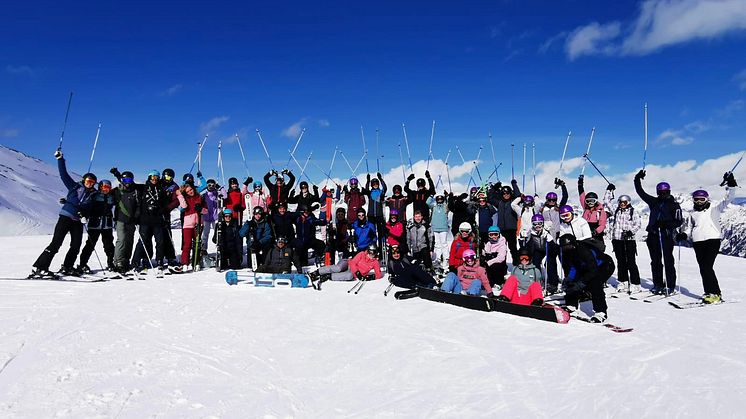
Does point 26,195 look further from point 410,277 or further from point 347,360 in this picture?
point 347,360

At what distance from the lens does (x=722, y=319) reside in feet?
21.5

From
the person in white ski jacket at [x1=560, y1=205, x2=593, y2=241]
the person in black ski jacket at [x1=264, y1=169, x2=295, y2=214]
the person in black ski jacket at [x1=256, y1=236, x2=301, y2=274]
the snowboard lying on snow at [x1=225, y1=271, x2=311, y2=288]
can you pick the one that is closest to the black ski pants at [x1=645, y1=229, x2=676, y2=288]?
the person in white ski jacket at [x1=560, y1=205, x2=593, y2=241]

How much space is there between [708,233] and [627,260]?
1.66 metres

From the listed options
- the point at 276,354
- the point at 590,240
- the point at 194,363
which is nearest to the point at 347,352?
the point at 276,354

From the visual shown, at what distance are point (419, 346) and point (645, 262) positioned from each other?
1092 centimetres

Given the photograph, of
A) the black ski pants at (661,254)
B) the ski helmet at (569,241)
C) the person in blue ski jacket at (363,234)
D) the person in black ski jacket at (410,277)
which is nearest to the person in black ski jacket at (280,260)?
the person in blue ski jacket at (363,234)

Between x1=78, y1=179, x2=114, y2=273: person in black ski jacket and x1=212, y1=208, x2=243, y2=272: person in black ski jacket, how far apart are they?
7.55ft

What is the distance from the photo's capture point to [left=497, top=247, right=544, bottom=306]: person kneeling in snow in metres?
6.95

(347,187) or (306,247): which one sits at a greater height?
(347,187)

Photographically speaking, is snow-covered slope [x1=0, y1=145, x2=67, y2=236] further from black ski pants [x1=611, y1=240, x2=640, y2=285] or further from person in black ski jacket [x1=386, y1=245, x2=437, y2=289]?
black ski pants [x1=611, y1=240, x2=640, y2=285]

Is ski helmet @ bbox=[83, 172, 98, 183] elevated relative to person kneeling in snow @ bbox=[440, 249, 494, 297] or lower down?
elevated

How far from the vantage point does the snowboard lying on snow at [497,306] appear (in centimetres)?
622

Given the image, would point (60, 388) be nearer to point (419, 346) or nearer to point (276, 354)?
point (276, 354)

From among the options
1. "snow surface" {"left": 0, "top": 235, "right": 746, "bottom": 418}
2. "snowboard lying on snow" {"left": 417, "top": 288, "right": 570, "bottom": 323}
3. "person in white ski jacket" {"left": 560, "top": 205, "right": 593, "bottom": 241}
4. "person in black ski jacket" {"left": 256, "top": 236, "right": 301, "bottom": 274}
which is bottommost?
"snow surface" {"left": 0, "top": 235, "right": 746, "bottom": 418}
